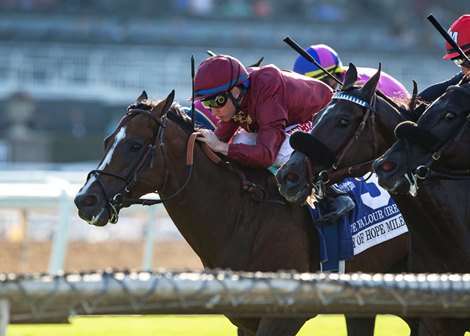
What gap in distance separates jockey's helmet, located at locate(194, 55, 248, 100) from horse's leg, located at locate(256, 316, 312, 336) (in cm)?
108

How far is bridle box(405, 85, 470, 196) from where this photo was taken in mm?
4262

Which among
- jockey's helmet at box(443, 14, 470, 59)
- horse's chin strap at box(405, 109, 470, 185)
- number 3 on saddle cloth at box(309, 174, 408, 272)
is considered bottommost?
number 3 on saddle cloth at box(309, 174, 408, 272)

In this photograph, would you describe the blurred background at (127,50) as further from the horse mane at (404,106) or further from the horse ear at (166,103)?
the horse mane at (404,106)

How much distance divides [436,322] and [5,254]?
9371 millimetres

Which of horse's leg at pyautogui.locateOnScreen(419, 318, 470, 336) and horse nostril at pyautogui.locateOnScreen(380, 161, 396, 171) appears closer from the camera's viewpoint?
horse nostril at pyautogui.locateOnScreen(380, 161, 396, 171)

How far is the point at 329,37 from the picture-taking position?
1245 inches

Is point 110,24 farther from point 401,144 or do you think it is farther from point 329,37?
point 401,144

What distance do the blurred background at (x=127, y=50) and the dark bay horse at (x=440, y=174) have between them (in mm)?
19324

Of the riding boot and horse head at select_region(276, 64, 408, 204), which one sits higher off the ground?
horse head at select_region(276, 64, 408, 204)

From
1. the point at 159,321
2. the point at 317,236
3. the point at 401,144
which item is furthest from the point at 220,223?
the point at 159,321

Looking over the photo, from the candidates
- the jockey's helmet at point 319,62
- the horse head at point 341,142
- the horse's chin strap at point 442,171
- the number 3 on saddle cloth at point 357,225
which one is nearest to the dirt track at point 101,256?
the jockey's helmet at point 319,62

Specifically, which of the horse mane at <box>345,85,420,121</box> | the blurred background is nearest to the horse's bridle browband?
the horse mane at <box>345,85,420,121</box>

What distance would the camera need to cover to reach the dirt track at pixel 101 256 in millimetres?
12375

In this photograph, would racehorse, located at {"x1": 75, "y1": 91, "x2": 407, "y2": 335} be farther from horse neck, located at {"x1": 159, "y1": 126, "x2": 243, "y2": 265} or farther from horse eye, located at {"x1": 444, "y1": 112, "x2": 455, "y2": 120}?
horse eye, located at {"x1": 444, "y1": 112, "x2": 455, "y2": 120}
